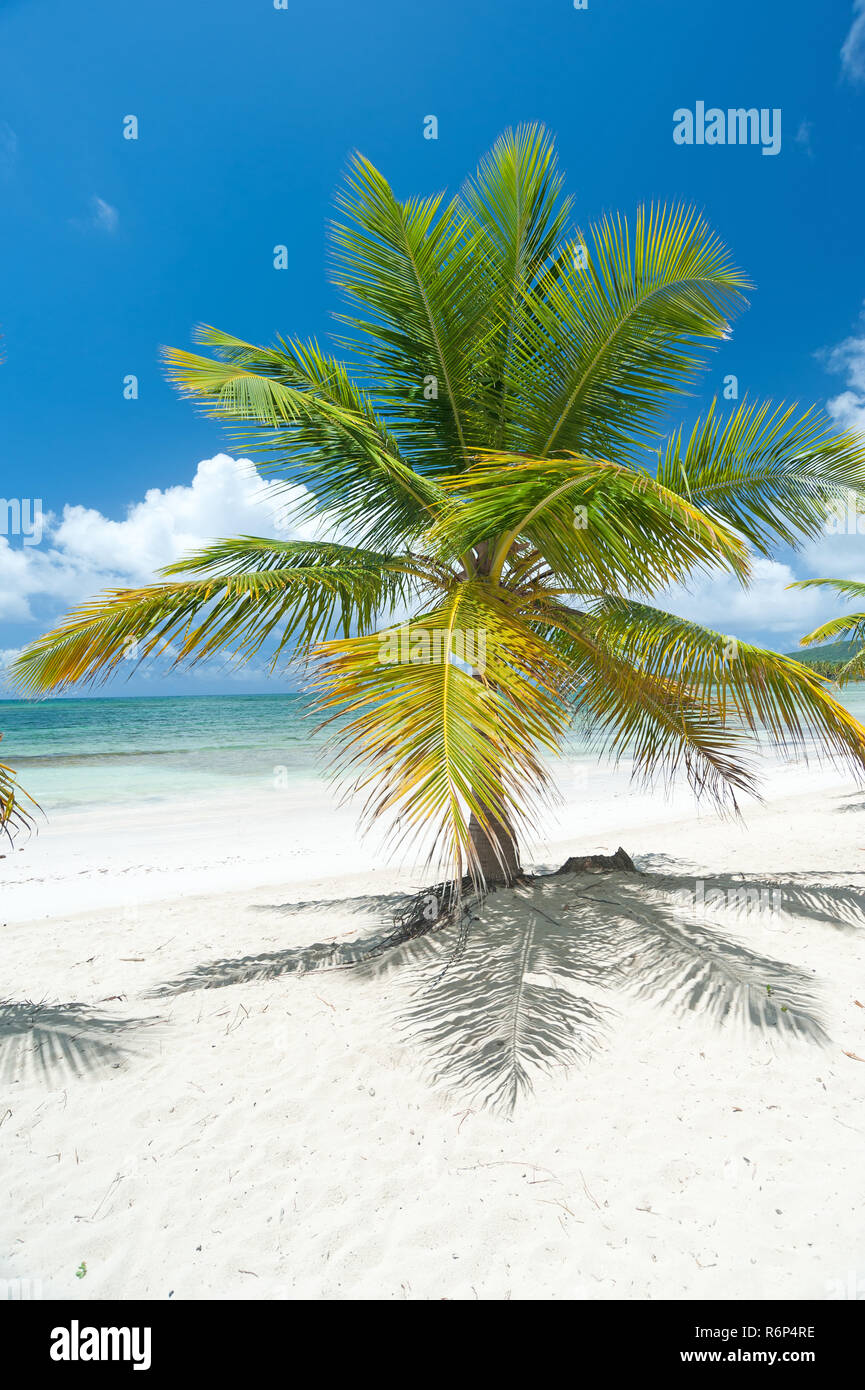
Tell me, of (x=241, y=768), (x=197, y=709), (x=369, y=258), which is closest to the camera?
(x=369, y=258)

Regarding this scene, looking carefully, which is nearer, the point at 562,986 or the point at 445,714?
the point at 445,714

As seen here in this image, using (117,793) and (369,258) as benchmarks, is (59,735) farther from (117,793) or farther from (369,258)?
(369,258)

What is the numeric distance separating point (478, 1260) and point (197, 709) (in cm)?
6219

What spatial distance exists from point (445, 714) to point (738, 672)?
8.28ft

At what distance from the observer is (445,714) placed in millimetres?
2820

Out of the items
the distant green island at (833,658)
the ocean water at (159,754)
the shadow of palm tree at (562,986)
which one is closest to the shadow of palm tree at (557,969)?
the shadow of palm tree at (562,986)

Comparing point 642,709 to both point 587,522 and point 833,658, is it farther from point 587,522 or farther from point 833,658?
point 833,658

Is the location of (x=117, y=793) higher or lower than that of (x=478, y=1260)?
higher

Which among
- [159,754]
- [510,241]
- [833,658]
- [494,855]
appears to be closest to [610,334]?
[510,241]

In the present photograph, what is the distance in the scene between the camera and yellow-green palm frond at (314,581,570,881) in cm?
257

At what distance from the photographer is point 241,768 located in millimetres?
21953

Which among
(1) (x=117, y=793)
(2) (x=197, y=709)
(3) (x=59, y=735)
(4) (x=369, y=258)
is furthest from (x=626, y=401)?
(2) (x=197, y=709)
